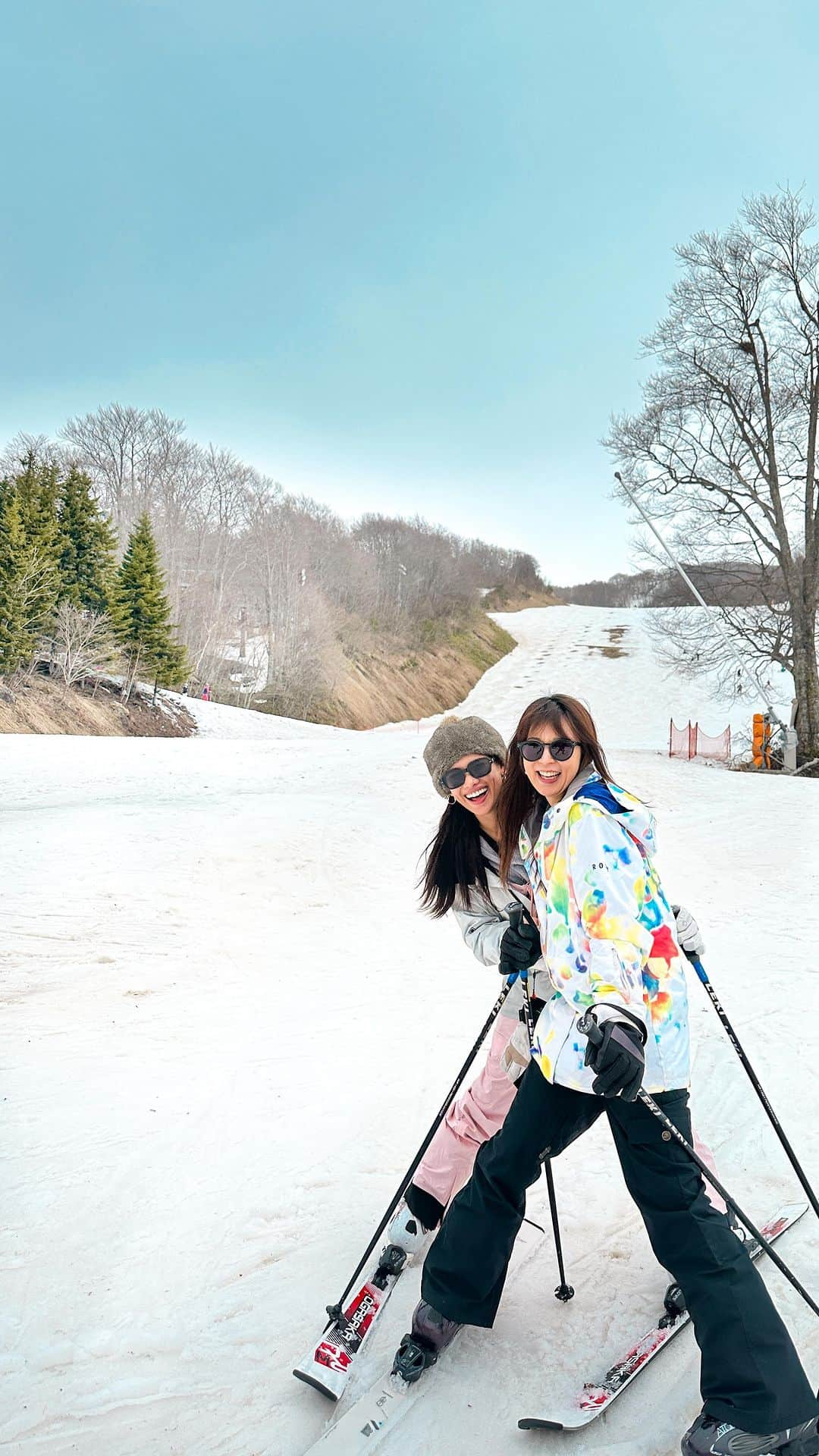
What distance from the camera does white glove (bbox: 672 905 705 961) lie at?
→ 8.74 feet

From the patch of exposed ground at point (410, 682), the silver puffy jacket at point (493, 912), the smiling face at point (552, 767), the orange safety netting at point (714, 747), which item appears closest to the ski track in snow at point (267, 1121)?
the silver puffy jacket at point (493, 912)

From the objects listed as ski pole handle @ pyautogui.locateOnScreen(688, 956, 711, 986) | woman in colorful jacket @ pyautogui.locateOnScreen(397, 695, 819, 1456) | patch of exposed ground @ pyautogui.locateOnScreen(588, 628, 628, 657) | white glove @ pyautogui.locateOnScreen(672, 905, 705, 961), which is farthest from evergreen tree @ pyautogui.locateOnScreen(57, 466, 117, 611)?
patch of exposed ground @ pyautogui.locateOnScreen(588, 628, 628, 657)

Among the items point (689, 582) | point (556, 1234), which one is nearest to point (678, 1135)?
point (556, 1234)

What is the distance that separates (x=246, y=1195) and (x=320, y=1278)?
23.8 inches

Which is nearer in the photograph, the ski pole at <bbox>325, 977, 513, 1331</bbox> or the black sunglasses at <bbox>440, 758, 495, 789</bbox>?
the ski pole at <bbox>325, 977, 513, 1331</bbox>

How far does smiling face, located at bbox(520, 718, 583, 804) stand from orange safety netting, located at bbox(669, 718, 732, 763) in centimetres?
1548

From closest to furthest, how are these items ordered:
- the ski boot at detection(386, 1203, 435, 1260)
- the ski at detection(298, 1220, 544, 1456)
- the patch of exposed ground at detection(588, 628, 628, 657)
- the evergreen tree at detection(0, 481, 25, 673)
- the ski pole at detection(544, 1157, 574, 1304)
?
the ski at detection(298, 1220, 544, 1456), the ski pole at detection(544, 1157, 574, 1304), the ski boot at detection(386, 1203, 435, 1260), the evergreen tree at detection(0, 481, 25, 673), the patch of exposed ground at detection(588, 628, 628, 657)

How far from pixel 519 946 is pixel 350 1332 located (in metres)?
Result: 1.19

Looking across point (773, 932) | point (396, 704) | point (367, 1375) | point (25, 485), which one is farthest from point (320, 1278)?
point (396, 704)

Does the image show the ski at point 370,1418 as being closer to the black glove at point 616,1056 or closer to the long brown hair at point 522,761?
the black glove at point 616,1056

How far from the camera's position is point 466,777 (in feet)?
9.30

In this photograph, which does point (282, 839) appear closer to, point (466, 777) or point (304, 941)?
point (304, 941)

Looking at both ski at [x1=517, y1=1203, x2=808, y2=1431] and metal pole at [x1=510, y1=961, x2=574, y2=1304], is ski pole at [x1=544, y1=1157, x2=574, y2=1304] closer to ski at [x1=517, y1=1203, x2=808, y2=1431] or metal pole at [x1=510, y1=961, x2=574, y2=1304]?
metal pole at [x1=510, y1=961, x2=574, y2=1304]

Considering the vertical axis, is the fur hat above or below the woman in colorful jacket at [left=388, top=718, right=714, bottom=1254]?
above
